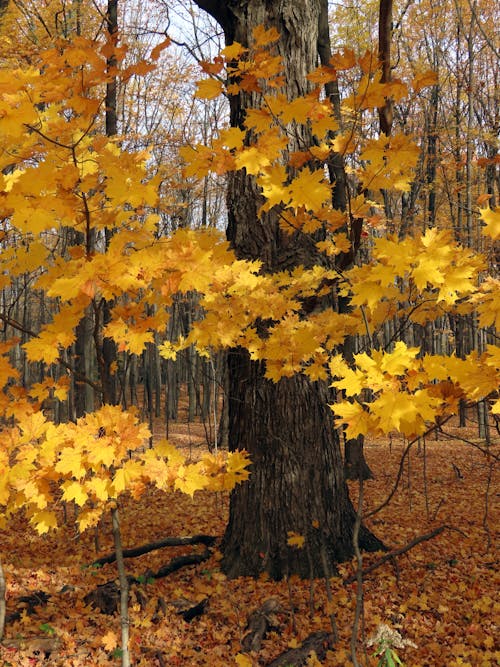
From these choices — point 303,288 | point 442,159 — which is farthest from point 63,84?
point 442,159

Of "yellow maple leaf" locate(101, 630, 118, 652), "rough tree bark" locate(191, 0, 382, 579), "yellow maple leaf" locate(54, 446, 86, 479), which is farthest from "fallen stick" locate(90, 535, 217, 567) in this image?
"yellow maple leaf" locate(54, 446, 86, 479)

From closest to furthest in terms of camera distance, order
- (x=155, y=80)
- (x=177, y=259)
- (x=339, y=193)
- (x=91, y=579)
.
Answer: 1. (x=177, y=259)
2. (x=91, y=579)
3. (x=339, y=193)
4. (x=155, y=80)

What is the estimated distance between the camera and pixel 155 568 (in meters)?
4.34

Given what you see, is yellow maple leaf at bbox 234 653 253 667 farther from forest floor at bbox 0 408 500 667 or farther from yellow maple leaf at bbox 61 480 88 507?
yellow maple leaf at bbox 61 480 88 507

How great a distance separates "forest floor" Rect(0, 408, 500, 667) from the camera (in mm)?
2973

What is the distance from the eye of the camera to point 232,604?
346 cm

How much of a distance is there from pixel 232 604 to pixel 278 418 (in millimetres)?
1407

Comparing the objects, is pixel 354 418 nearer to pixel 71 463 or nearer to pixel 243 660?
pixel 71 463

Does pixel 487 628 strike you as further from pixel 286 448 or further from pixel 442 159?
pixel 442 159

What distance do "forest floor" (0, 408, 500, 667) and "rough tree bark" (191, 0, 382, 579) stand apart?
23 cm

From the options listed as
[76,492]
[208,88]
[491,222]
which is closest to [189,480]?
[76,492]

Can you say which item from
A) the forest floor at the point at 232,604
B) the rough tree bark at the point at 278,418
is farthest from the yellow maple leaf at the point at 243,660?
the rough tree bark at the point at 278,418

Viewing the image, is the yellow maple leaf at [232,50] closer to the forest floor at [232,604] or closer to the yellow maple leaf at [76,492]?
the yellow maple leaf at [76,492]

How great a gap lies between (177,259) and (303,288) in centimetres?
141
